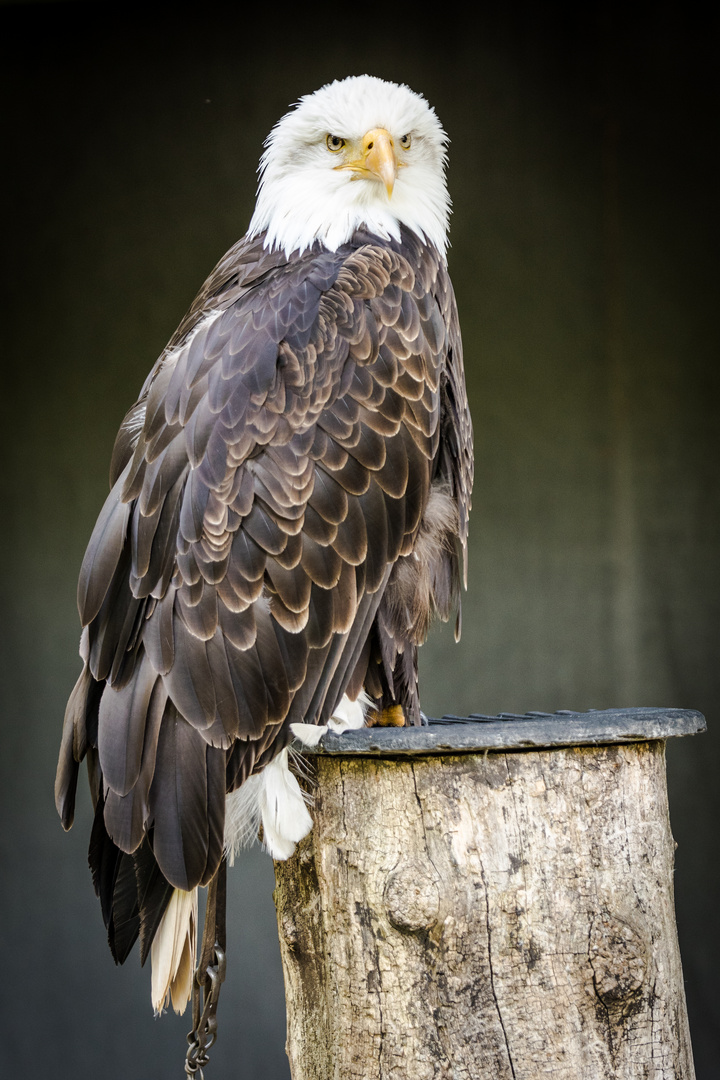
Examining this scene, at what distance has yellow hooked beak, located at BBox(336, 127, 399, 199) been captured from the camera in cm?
223

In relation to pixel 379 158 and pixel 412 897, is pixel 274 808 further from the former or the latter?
pixel 379 158

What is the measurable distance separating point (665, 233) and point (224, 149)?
1.85m

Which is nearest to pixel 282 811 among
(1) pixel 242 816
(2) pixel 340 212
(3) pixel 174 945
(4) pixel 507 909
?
(1) pixel 242 816

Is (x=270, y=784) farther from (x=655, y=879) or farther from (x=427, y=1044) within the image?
(x=655, y=879)

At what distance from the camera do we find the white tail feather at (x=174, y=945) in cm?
194

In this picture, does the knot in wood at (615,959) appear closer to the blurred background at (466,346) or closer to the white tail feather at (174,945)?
the white tail feather at (174,945)

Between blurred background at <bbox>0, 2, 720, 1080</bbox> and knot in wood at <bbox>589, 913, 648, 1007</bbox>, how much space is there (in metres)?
2.62

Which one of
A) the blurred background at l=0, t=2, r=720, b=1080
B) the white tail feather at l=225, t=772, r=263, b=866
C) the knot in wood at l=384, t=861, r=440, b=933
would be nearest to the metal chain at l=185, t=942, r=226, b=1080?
the white tail feather at l=225, t=772, r=263, b=866

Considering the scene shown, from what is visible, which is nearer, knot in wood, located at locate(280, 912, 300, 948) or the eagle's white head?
knot in wood, located at locate(280, 912, 300, 948)

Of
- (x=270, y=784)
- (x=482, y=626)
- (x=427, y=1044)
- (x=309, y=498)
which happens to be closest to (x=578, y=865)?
(x=427, y=1044)

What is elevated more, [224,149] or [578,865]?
[224,149]

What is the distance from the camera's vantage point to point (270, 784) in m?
2.00

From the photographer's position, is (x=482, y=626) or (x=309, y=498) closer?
(x=309, y=498)

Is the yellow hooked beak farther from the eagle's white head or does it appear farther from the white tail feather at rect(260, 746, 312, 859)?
the white tail feather at rect(260, 746, 312, 859)
